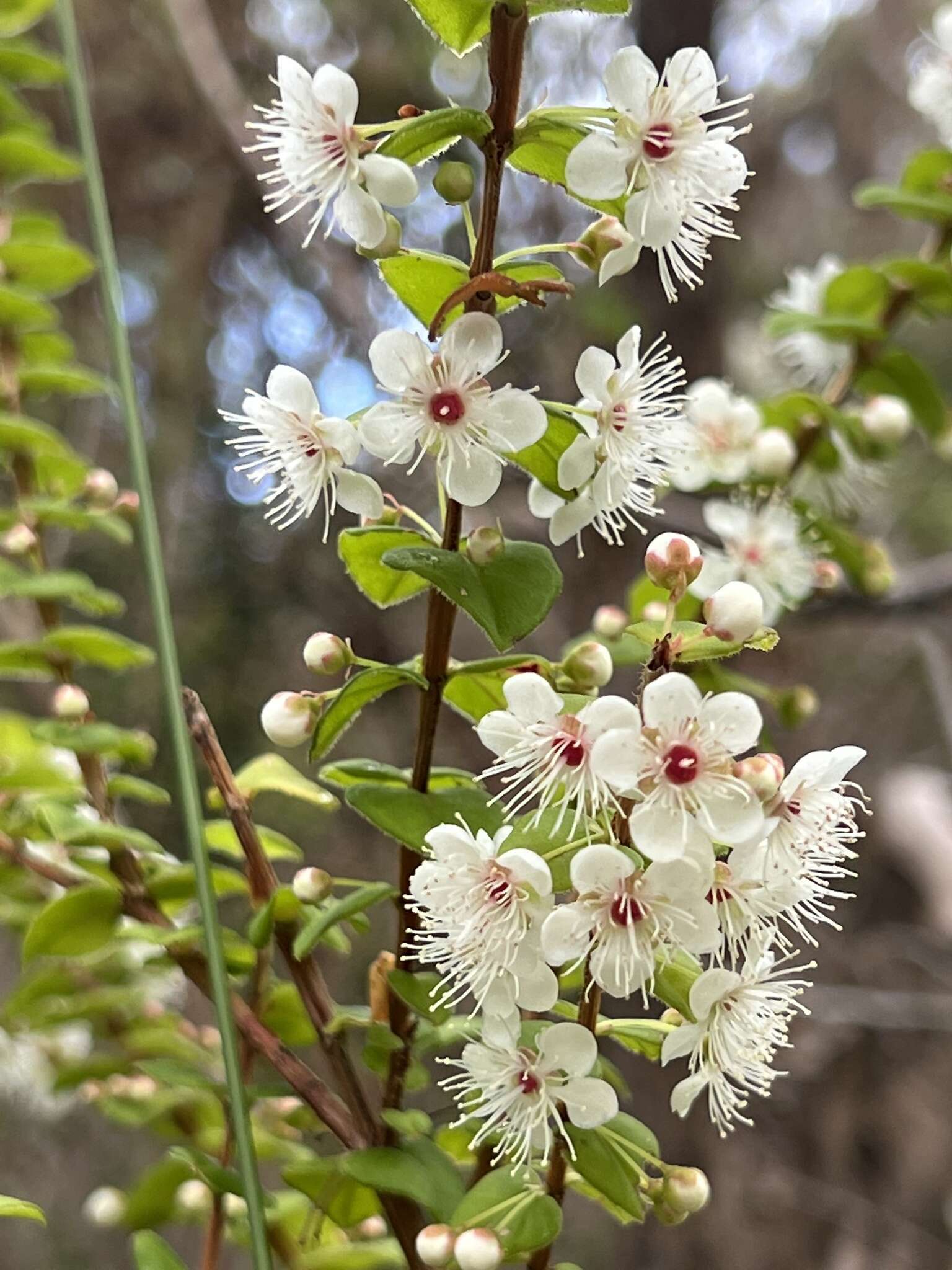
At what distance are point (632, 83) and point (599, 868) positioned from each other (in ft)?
0.94

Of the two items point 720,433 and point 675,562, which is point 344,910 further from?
point 720,433

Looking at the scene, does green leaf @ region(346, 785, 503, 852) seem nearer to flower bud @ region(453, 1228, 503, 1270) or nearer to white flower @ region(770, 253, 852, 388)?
flower bud @ region(453, 1228, 503, 1270)

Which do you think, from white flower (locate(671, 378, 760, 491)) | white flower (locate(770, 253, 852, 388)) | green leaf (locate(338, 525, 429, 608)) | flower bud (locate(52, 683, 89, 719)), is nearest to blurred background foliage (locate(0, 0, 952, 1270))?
white flower (locate(770, 253, 852, 388))

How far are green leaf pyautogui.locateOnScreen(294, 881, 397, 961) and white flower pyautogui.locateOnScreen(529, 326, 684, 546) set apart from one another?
6.4 inches

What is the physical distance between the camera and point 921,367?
3.16 feet

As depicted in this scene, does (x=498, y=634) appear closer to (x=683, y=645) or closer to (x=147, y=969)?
(x=683, y=645)

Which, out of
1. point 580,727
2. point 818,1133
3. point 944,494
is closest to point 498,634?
point 580,727

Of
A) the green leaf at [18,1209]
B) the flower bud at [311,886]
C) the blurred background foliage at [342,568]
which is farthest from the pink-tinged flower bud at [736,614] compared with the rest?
the blurred background foliage at [342,568]

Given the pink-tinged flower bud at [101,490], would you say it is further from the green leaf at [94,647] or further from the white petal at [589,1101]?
the white petal at [589,1101]

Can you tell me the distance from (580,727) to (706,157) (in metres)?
0.23

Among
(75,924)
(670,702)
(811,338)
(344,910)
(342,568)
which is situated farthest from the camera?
(342,568)

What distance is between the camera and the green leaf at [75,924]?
620mm

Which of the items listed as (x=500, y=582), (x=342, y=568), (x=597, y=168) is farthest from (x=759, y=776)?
(x=342, y=568)

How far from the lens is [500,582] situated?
46cm
